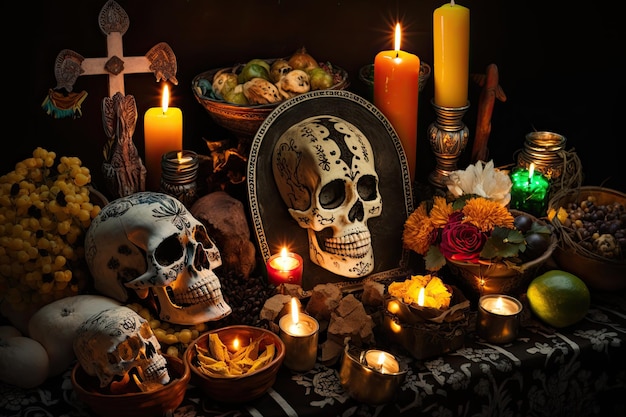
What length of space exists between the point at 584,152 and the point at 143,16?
1.28 m

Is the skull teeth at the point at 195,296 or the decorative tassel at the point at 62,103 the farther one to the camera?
the decorative tassel at the point at 62,103

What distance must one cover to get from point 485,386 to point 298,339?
1.21ft

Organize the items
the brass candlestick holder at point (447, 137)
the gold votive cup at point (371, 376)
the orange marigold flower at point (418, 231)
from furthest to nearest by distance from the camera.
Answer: the brass candlestick holder at point (447, 137), the orange marigold flower at point (418, 231), the gold votive cup at point (371, 376)

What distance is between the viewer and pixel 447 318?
140 cm

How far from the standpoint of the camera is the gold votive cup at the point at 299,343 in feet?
4.42

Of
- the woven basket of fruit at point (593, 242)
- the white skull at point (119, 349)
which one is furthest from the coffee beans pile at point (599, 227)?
the white skull at point (119, 349)

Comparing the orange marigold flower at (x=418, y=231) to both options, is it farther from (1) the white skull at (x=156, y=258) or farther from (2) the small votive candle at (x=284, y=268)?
(1) the white skull at (x=156, y=258)

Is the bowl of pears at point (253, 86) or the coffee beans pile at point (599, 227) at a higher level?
the bowl of pears at point (253, 86)

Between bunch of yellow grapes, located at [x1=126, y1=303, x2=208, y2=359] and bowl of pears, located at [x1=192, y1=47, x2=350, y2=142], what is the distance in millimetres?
445

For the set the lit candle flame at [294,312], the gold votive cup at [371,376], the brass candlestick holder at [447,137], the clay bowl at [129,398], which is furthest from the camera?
the brass candlestick holder at [447,137]

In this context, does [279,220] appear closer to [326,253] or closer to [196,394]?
[326,253]

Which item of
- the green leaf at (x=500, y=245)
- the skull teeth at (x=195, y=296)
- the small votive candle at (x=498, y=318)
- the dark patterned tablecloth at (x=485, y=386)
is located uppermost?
the green leaf at (x=500, y=245)

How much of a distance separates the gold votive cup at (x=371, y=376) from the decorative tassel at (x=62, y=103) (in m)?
0.78

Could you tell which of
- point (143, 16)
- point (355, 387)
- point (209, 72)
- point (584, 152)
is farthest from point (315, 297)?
point (584, 152)
